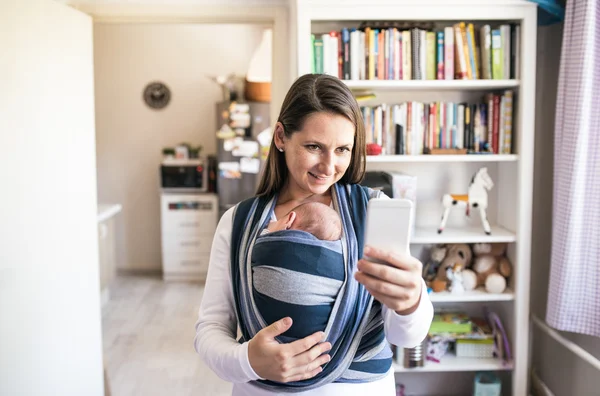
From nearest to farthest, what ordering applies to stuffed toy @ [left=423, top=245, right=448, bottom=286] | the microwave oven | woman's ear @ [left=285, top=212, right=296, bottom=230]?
woman's ear @ [left=285, top=212, right=296, bottom=230] → stuffed toy @ [left=423, top=245, right=448, bottom=286] → the microwave oven

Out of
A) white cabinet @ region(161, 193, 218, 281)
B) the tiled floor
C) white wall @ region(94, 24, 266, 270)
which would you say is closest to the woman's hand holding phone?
the tiled floor

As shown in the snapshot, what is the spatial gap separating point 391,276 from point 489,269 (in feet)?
6.51

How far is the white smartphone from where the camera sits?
3.12ft

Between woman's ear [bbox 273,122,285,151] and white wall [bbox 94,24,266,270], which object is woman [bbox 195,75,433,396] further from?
white wall [bbox 94,24,266,270]

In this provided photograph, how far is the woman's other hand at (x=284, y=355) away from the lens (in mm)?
1044

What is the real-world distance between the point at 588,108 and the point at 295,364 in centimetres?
178

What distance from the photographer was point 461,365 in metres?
2.75

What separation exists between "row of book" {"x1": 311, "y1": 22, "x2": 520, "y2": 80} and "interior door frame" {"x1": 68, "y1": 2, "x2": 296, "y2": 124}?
1.28 feet

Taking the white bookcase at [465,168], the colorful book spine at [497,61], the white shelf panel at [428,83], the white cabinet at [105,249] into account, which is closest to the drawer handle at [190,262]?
the white cabinet at [105,249]

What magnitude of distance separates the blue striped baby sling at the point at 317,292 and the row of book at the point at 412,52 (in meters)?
1.47

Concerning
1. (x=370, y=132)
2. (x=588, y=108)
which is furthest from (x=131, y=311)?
(x=588, y=108)

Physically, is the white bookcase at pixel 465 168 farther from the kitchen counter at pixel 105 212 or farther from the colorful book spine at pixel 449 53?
the kitchen counter at pixel 105 212

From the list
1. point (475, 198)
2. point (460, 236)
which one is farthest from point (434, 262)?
point (475, 198)

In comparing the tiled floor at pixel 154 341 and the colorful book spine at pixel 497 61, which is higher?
the colorful book spine at pixel 497 61
